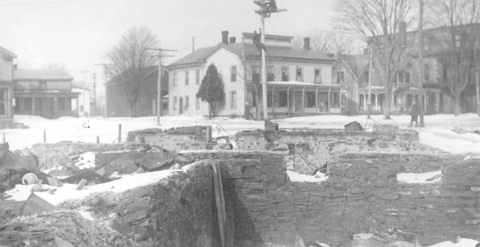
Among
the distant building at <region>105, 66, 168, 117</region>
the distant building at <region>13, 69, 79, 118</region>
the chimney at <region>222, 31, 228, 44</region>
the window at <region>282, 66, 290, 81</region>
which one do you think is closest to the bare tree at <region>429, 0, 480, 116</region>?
the window at <region>282, 66, 290, 81</region>

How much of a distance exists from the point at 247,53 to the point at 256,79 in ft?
8.21

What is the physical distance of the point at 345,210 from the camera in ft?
34.3

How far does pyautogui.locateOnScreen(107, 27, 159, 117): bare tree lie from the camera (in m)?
30.2

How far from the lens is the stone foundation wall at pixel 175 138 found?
16.2 metres

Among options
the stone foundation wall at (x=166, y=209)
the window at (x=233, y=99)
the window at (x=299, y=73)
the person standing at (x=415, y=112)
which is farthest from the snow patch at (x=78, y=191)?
the window at (x=299, y=73)

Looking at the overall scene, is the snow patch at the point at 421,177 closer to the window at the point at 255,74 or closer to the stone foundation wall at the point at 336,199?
the stone foundation wall at the point at 336,199

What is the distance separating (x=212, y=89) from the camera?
41469 millimetres

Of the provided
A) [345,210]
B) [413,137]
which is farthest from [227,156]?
[413,137]

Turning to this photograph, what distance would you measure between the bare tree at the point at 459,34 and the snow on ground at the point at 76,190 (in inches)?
1474

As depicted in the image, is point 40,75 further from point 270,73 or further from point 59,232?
point 59,232

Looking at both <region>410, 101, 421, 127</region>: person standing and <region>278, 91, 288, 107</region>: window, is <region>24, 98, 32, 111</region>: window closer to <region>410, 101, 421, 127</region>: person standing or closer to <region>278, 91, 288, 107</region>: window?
<region>410, 101, 421, 127</region>: person standing

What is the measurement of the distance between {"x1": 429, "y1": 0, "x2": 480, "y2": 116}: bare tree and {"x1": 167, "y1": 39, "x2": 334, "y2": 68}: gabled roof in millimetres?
9406

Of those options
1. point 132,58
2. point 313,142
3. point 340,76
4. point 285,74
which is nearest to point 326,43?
point 340,76

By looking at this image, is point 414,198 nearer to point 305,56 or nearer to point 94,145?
point 94,145
